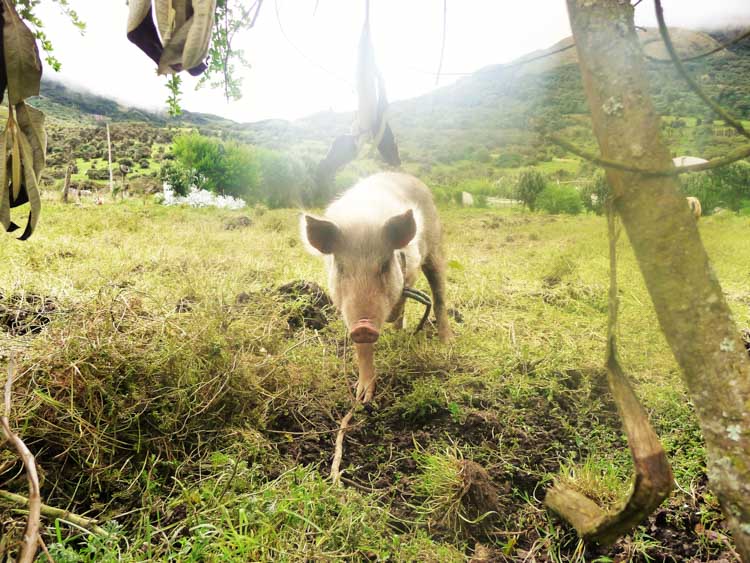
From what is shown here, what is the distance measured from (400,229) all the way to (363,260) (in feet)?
0.89

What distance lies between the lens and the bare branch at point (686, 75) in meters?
0.85

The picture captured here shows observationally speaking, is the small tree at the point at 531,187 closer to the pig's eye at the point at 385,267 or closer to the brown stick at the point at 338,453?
the pig's eye at the point at 385,267

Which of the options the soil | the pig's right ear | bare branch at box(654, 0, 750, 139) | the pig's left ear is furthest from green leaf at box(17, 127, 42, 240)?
bare branch at box(654, 0, 750, 139)

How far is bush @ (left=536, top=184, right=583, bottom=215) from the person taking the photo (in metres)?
8.02

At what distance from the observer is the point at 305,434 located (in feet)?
7.13

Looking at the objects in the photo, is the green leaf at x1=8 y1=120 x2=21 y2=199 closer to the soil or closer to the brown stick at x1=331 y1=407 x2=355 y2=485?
the soil

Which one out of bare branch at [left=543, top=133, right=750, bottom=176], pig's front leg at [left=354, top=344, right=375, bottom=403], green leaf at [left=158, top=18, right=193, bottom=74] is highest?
green leaf at [left=158, top=18, right=193, bottom=74]

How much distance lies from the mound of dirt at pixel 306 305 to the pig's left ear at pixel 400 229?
1054 mm

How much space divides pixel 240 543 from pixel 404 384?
1.63 meters

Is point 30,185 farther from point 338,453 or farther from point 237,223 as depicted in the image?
point 237,223

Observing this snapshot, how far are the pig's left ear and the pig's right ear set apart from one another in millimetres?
288

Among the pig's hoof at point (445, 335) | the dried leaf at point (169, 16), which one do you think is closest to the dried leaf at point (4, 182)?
the dried leaf at point (169, 16)

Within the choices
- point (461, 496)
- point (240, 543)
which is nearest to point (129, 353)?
point (240, 543)

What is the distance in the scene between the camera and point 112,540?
Result: 135cm
